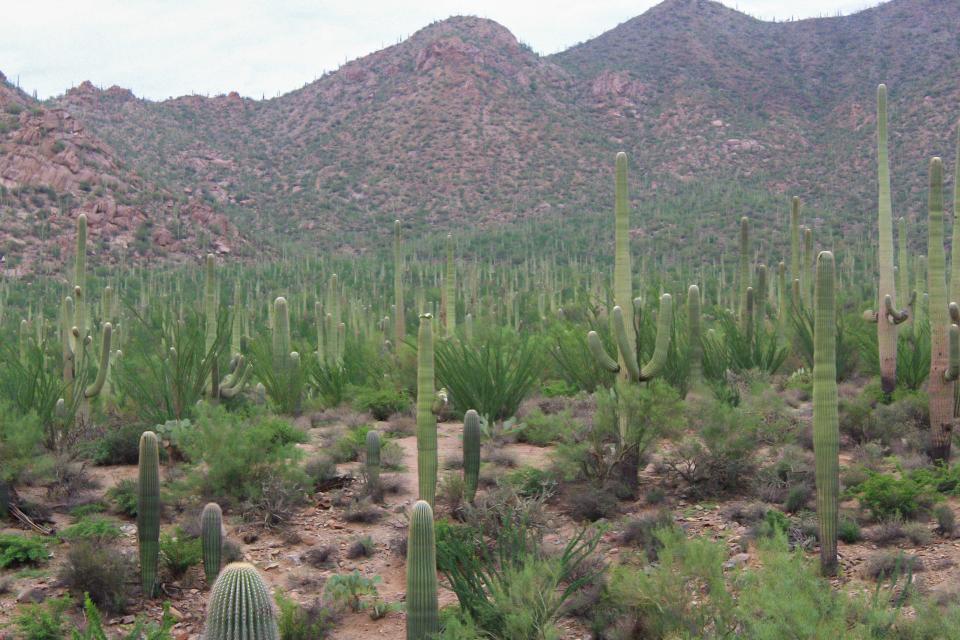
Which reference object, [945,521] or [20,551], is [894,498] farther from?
[20,551]

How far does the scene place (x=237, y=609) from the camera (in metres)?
4.23

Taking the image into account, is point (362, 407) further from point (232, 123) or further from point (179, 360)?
point (232, 123)

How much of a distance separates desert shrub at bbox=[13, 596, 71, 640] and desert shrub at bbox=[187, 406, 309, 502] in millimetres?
1906

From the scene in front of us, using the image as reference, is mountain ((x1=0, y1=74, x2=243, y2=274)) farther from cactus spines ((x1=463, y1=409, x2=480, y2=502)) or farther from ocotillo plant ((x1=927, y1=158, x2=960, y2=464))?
ocotillo plant ((x1=927, y1=158, x2=960, y2=464))

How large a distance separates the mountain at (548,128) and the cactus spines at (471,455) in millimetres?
37237

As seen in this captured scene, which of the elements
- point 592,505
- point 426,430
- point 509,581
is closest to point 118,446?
point 426,430

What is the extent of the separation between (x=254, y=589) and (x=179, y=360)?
4.94 metres

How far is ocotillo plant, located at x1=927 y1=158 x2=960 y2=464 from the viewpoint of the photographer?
7.81 metres

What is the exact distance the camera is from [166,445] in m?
8.39

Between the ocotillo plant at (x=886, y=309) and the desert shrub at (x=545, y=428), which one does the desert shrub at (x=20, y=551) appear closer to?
the desert shrub at (x=545, y=428)

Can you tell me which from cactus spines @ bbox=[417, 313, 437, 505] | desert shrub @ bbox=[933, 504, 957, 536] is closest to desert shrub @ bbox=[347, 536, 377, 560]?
cactus spines @ bbox=[417, 313, 437, 505]

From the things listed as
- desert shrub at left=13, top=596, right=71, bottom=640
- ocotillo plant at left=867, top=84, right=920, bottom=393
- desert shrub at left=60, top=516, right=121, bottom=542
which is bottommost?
desert shrub at left=13, top=596, right=71, bottom=640

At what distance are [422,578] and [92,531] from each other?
9.43ft

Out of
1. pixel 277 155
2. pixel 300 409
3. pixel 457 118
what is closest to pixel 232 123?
pixel 277 155
